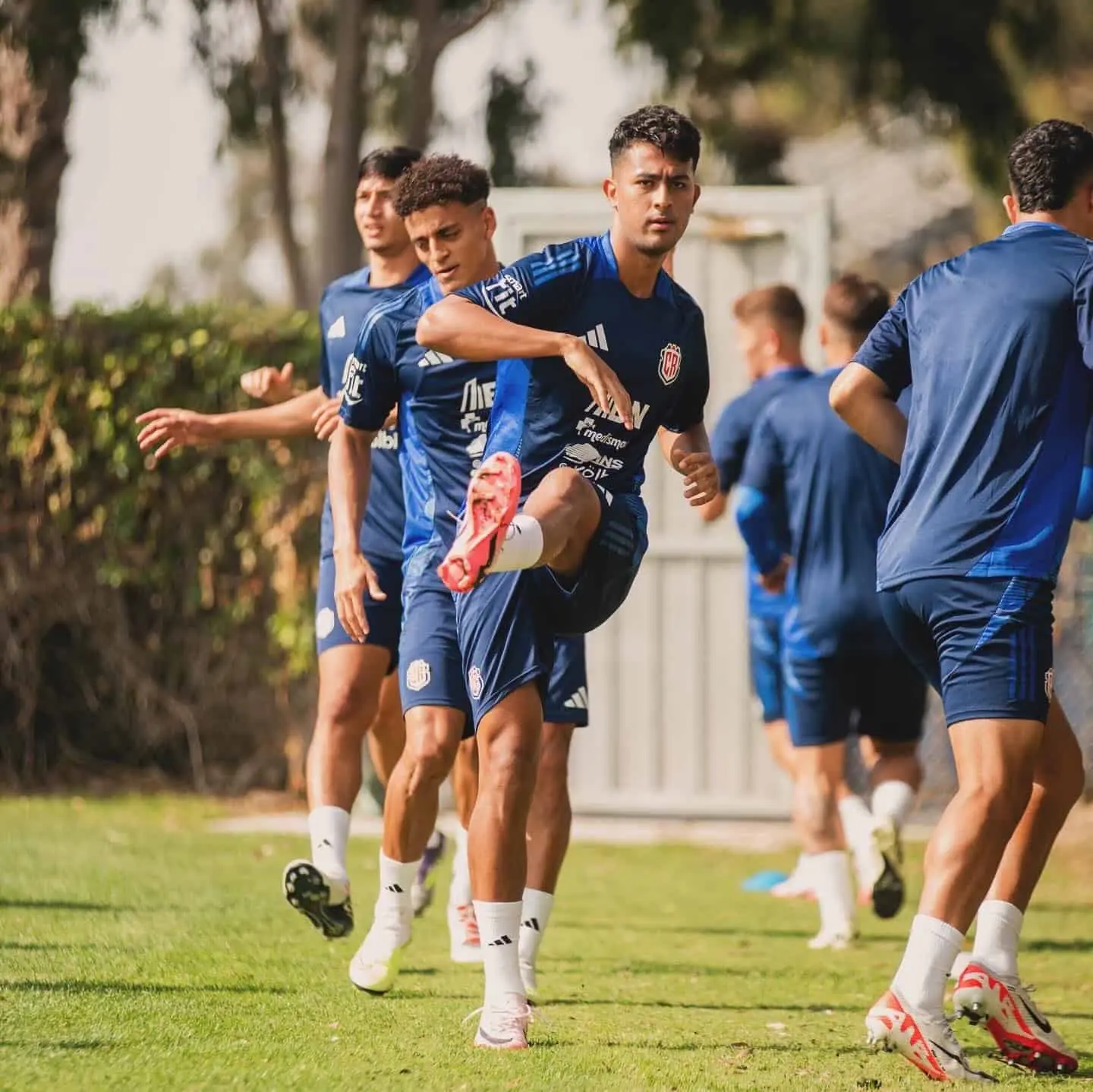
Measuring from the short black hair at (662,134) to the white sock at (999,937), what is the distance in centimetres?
203

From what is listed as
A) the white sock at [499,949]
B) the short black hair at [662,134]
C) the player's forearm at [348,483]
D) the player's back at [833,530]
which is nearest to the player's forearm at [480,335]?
the short black hair at [662,134]

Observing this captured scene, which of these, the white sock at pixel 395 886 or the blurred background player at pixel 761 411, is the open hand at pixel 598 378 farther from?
the blurred background player at pixel 761 411

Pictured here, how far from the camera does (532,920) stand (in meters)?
5.54

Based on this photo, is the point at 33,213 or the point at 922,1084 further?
the point at 33,213

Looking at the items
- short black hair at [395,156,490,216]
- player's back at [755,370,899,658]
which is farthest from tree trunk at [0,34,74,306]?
short black hair at [395,156,490,216]

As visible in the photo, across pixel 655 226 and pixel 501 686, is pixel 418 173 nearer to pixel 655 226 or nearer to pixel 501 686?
pixel 655 226

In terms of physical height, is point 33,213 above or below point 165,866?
above

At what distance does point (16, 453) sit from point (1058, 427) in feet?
24.1

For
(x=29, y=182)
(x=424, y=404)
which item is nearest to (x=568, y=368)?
(x=424, y=404)

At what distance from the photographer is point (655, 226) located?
4.75 meters

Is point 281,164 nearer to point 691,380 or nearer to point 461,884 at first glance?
point 461,884

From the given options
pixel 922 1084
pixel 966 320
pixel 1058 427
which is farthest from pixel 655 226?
pixel 922 1084

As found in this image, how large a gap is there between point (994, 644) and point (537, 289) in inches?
54.1

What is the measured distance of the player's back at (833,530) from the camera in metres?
6.93
